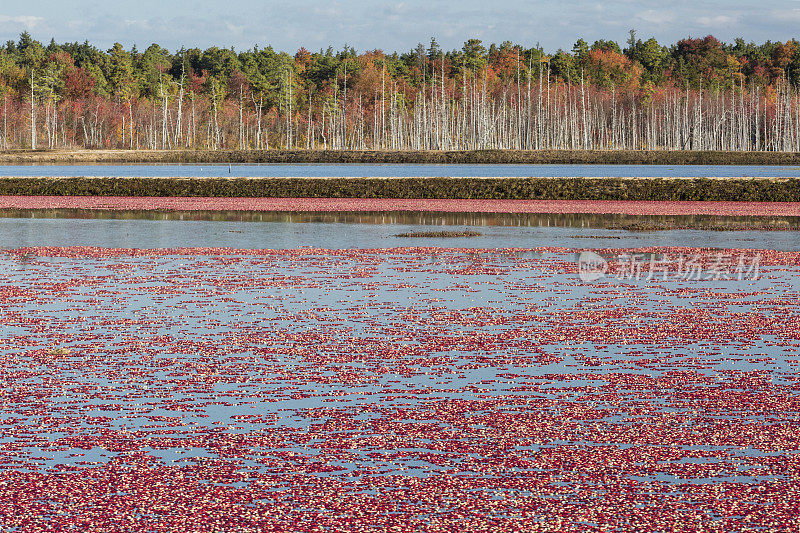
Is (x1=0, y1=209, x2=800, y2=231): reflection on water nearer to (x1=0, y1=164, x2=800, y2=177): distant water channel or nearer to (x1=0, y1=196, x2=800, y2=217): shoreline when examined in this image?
(x1=0, y1=196, x2=800, y2=217): shoreline

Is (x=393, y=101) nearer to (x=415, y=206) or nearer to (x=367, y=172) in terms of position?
(x=367, y=172)

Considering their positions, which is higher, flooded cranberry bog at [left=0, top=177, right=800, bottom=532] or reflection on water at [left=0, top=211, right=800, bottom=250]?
reflection on water at [left=0, top=211, right=800, bottom=250]

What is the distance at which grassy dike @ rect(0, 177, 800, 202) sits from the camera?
4031 centimetres

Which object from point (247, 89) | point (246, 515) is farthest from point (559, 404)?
point (247, 89)

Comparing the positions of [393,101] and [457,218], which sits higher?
[393,101]

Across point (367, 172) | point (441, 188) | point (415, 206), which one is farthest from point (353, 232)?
point (367, 172)

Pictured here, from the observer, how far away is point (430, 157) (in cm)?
11181

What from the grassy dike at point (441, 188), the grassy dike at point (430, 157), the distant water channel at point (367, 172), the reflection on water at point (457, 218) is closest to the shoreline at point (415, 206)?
the grassy dike at point (441, 188)

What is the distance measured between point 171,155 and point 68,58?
44.7 metres

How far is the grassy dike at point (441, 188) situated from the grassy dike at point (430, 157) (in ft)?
197

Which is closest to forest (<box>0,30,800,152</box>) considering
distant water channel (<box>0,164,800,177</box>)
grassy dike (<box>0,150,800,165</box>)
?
grassy dike (<box>0,150,800,165</box>)

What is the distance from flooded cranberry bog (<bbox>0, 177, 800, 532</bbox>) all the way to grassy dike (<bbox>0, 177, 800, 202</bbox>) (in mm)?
20775

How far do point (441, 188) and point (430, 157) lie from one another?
69.2 m

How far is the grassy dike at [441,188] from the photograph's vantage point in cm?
4031
